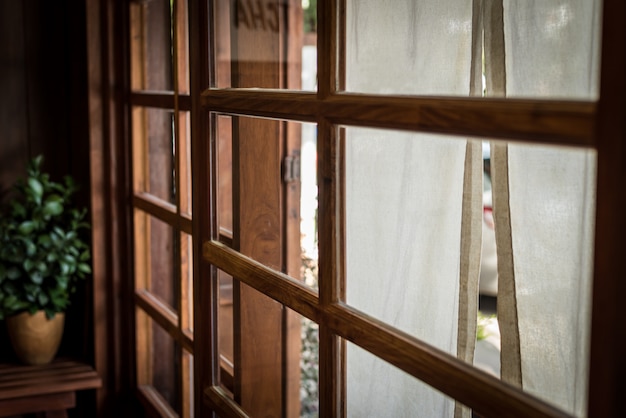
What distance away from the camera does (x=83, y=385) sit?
273cm

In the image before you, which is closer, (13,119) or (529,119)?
(529,119)

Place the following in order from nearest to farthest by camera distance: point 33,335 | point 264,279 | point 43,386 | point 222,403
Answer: point 264,279
point 222,403
point 43,386
point 33,335

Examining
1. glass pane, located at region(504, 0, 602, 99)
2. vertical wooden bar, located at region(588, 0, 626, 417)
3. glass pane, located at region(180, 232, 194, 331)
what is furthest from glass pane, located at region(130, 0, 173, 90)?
vertical wooden bar, located at region(588, 0, 626, 417)

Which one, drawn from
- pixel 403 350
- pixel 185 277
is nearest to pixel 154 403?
pixel 185 277

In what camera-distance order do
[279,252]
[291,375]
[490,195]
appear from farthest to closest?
[291,375] < [279,252] < [490,195]

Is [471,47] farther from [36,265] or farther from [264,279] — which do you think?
[36,265]

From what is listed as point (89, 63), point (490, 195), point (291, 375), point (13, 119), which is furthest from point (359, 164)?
point (13, 119)

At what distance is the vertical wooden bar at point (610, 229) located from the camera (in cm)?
72

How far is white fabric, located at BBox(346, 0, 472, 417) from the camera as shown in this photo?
1201mm

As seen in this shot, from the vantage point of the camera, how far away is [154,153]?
8.47ft

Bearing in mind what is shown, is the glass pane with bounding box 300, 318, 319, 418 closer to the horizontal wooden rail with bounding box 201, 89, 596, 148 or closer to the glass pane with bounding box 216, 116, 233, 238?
the glass pane with bounding box 216, 116, 233, 238

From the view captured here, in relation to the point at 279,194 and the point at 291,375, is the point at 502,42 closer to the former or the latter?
the point at 279,194

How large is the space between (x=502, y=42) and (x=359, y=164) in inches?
11.8

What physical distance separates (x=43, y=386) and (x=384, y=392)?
1.67m
